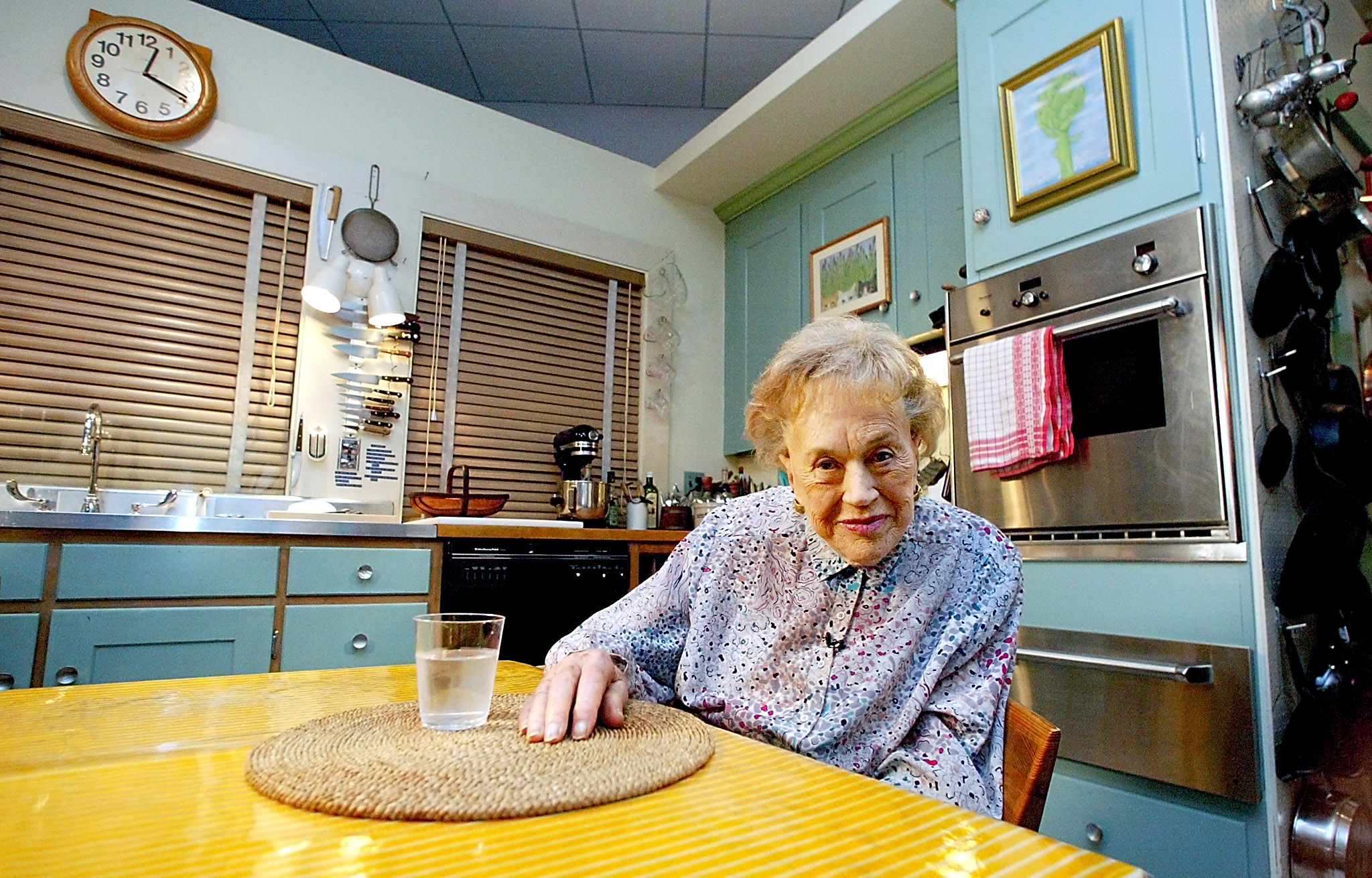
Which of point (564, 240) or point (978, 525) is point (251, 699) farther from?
point (564, 240)

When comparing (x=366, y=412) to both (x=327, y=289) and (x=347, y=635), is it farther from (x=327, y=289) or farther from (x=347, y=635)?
(x=347, y=635)

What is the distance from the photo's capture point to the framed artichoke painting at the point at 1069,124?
2.08 meters

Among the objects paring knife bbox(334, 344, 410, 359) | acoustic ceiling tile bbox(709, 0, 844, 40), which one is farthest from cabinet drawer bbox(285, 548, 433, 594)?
acoustic ceiling tile bbox(709, 0, 844, 40)

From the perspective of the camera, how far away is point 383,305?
3.17m

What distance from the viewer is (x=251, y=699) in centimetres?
82

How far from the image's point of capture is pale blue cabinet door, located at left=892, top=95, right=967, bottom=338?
122 inches

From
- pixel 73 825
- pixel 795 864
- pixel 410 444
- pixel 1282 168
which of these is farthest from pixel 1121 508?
pixel 410 444

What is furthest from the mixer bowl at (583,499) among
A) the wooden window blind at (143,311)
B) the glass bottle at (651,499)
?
the wooden window blind at (143,311)

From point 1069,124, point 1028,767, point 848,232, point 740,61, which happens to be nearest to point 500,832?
point 1028,767

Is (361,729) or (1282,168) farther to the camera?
(1282,168)

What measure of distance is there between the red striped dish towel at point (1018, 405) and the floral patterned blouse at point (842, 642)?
3.69ft

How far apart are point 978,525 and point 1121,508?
3.61ft

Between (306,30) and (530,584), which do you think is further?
(306,30)

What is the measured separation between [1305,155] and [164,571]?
335 cm
